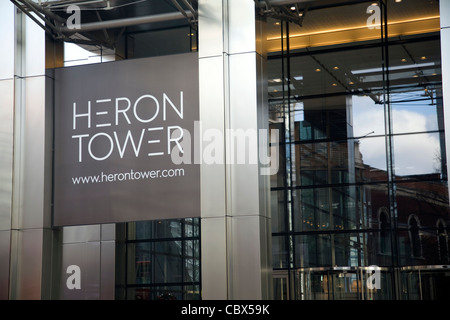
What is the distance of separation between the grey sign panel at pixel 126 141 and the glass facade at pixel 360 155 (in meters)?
6.54

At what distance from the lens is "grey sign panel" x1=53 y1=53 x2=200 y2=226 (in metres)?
15.6

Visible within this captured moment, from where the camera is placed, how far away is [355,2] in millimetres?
20672

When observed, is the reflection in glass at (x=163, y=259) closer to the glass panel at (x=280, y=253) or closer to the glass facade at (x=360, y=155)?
the glass panel at (x=280, y=253)

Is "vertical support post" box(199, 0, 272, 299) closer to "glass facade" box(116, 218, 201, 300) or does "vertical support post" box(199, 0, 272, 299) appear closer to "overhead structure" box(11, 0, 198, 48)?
"overhead structure" box(11, 0, 198, 48)

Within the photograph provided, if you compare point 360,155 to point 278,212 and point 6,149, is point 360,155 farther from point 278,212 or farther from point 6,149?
point 6,149

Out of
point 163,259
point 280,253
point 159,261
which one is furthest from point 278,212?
point 159,261

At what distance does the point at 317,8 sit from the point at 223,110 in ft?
23.9

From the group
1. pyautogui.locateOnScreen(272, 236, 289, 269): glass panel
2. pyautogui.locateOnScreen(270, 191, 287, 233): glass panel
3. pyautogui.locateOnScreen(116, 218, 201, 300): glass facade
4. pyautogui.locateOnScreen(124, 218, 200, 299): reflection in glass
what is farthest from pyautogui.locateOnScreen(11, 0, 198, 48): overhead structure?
pyautogui.locateOnScreen(272, 236, 289, 269): glass panel

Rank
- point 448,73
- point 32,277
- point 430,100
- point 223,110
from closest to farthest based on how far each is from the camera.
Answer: point 448,73 < point 223,110 < point 32,277 < point 430,100

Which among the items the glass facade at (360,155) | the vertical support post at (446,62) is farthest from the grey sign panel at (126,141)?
the glass facade at (360,155)

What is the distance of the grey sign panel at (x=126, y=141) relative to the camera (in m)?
15.6

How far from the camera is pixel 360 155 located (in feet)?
68.6
